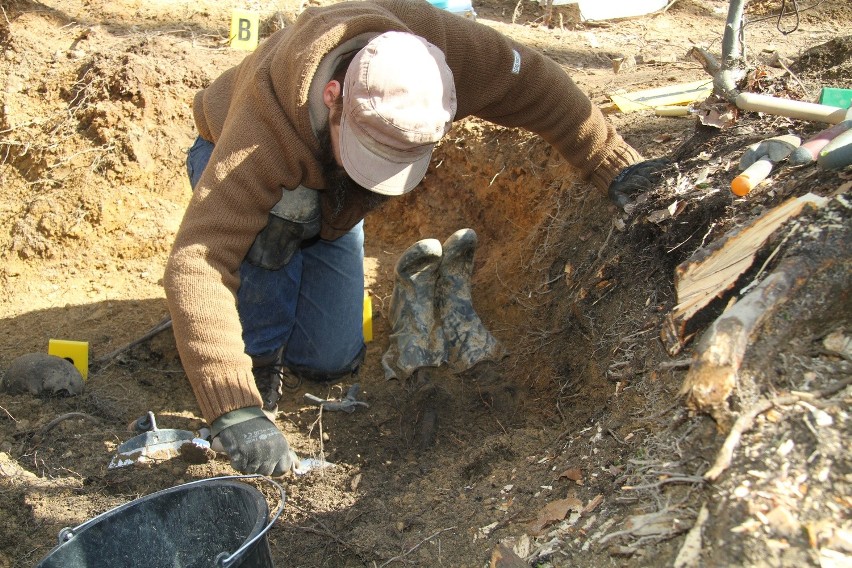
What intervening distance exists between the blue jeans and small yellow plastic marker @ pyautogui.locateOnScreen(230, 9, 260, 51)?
157cm

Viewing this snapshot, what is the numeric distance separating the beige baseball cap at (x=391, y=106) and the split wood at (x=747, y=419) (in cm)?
107

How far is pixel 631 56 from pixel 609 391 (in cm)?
273

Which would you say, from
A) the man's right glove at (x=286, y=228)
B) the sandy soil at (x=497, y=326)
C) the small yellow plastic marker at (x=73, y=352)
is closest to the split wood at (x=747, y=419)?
the sandy soil at (x=497, y=326)

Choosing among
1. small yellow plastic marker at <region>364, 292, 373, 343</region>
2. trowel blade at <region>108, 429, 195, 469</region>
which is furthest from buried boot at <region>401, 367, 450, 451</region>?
trowel blade at <region>108, 429, 195, 469</region>

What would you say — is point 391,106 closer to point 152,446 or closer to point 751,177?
point 751,177

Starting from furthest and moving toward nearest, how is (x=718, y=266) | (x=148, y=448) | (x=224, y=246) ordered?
(x=148, y=448) < (x=224, y=246) < (x=718, y=266)

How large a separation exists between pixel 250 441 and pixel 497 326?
52.9 inches

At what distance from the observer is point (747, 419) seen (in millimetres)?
1350

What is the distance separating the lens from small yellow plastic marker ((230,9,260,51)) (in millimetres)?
4223

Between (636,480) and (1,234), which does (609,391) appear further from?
(1,234)

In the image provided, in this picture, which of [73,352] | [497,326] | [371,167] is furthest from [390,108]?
[73,352]

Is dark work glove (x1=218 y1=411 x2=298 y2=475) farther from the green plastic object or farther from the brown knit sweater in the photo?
the green plastic object

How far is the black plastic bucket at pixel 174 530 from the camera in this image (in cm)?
164

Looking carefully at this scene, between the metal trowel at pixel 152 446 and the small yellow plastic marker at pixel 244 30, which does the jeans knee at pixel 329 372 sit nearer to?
the metal trowel at pixel 152 446
